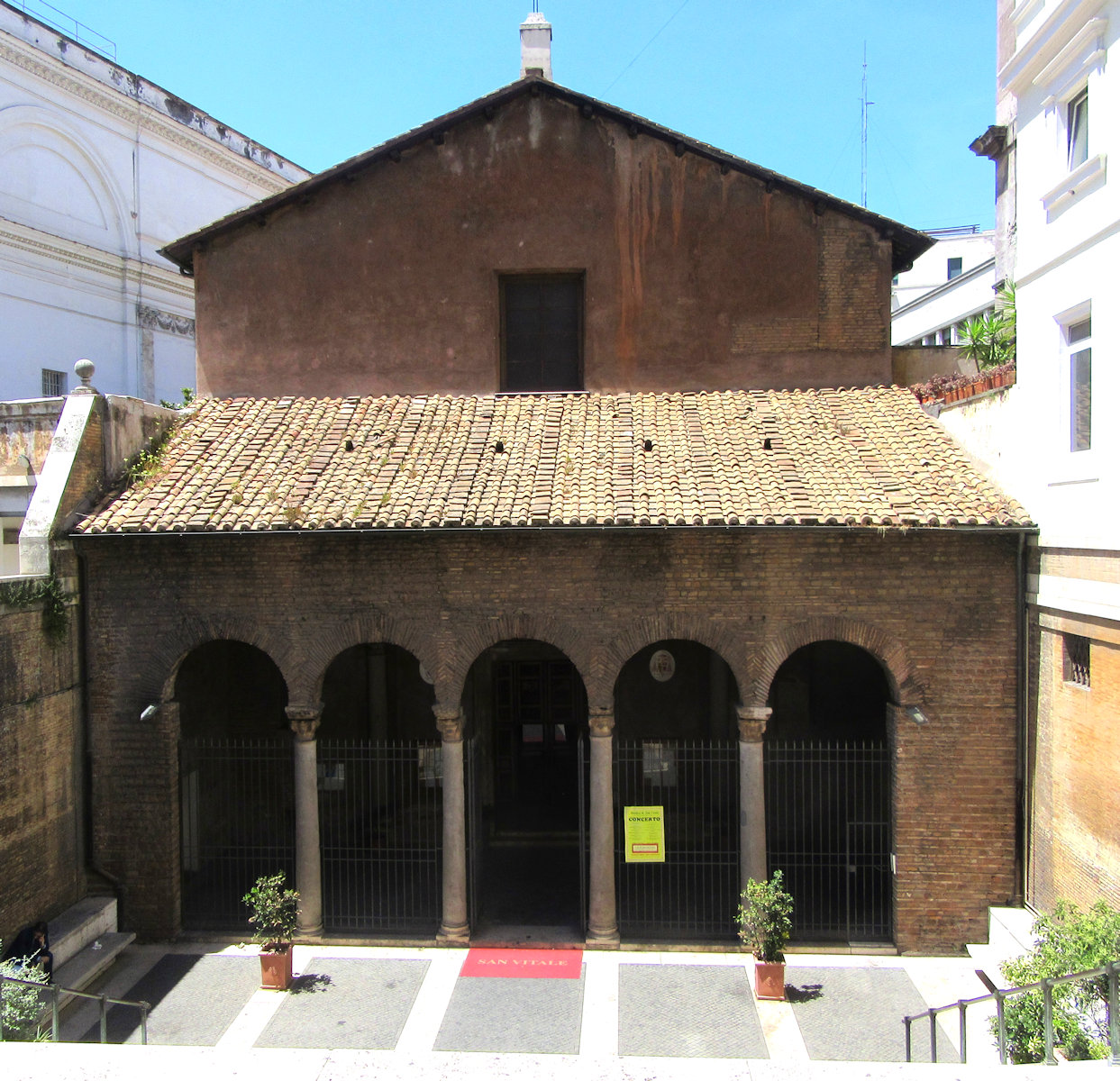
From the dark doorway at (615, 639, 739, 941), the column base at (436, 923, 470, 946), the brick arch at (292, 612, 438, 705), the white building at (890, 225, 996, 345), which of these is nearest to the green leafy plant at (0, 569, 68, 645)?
the brick arch at (292, 612, 438, 705)

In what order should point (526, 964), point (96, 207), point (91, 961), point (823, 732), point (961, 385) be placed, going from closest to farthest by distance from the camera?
point (91, 961)
point (526, 964)
point (961, 385)
point (823, 732)
point (96, 207)

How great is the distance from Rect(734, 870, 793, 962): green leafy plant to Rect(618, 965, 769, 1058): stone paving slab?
56 centimetres

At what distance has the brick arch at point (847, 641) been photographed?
10727mm

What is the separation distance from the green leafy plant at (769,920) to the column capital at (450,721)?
12.7ft

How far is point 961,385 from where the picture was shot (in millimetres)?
12336

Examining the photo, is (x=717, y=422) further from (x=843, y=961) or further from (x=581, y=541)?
(x=843, y=961)

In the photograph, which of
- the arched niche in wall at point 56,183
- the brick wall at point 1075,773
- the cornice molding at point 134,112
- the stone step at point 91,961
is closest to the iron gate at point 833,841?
the brick wall at point 1075,773

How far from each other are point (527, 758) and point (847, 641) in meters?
6.89

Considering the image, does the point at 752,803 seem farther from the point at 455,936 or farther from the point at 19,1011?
the point at 19,1011

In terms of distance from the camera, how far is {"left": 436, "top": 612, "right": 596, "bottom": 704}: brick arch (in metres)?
11.0

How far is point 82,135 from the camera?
2070cm

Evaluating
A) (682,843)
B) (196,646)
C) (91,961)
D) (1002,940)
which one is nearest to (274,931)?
(91,961)

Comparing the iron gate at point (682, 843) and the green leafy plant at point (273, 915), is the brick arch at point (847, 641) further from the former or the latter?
the green leafy plant at point (273, 915)

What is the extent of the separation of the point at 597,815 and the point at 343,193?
1004cm
